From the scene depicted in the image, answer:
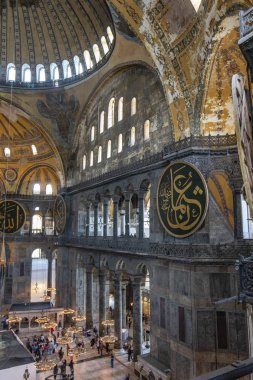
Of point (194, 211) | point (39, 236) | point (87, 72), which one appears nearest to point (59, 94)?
point (87, 72)

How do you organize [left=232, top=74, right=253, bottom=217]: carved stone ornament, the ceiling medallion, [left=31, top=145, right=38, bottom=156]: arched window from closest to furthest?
[left=232, top=74, right=253, bottom=217]: carved stone ornament, [left=31, top=145, right=38, bottom=156]: arched window, the ceiling medallion

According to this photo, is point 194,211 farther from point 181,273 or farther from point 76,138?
point 76,138

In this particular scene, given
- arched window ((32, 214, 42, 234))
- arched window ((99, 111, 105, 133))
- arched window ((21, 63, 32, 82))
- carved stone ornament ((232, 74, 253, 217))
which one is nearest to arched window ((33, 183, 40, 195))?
arched window ((32, 214, 42, 234))

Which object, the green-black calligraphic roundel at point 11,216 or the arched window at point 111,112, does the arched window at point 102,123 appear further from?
the green-black calligraphic roundel at point 11,216

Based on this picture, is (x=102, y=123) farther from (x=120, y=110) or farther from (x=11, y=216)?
(x=11, y=216)

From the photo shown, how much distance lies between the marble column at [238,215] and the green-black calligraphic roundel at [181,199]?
2.73 feet

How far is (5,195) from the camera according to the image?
2073cm

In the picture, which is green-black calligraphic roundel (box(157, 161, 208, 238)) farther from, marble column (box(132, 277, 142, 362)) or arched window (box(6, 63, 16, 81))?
arched window (box(6, 63, 16, 81))

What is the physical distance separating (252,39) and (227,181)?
501 cm

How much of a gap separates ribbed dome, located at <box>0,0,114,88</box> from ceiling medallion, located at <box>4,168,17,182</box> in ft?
20.2

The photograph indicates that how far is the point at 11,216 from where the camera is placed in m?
20.0

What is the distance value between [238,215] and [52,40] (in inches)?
491

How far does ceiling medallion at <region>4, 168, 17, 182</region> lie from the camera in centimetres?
2080

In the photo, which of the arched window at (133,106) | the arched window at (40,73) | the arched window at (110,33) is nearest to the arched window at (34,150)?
the arched window at (40,73)
